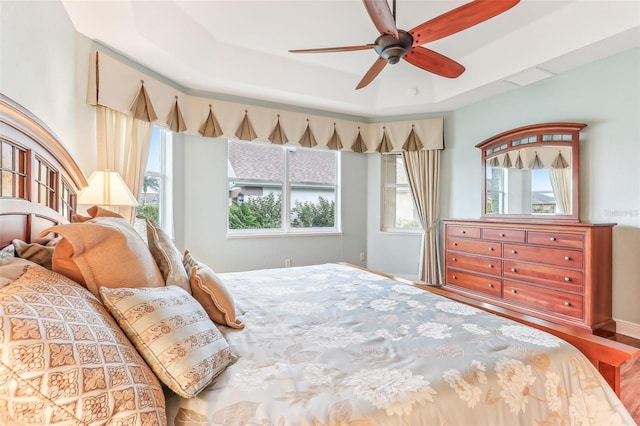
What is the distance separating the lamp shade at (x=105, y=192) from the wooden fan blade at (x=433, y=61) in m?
2.37

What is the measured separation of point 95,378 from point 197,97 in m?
3.75

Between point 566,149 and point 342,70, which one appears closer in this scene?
point 566,149

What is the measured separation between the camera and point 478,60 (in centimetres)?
359

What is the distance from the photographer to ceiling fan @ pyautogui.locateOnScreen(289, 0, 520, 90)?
69.9 inches

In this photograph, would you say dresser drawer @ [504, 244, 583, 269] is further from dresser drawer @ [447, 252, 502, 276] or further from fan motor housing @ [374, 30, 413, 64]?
fan motor housing @ [374, 30, 413, 64]

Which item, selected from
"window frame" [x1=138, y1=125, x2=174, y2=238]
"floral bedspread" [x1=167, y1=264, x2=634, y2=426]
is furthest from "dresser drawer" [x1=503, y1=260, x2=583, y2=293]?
"window frame" [x1=138, y1=125, x2=174, y2=238]

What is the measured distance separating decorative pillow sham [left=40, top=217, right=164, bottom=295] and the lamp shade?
139cm

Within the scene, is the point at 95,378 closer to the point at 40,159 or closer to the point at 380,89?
the point at 40,159

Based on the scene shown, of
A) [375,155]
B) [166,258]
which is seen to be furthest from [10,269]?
[375,155]

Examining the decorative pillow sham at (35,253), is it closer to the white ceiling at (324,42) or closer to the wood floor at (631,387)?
the white ceiling at (324,42)

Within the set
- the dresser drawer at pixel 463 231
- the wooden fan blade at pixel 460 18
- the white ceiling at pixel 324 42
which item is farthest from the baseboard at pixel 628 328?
the wooden fan blade at pixel 460 18

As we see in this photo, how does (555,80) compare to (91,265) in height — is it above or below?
above

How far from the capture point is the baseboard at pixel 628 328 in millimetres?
2801

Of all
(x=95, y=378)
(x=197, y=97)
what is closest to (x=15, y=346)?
(x=95, y=378)
